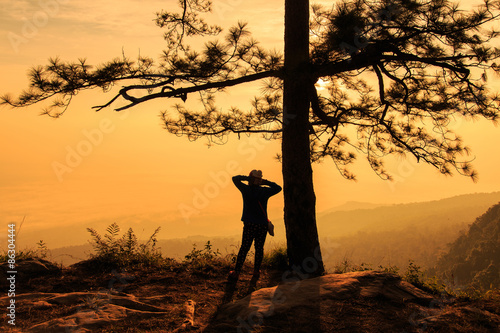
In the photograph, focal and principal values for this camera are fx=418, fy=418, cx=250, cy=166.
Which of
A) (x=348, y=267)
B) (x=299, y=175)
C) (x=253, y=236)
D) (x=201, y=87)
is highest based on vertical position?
(x=201, y=87)

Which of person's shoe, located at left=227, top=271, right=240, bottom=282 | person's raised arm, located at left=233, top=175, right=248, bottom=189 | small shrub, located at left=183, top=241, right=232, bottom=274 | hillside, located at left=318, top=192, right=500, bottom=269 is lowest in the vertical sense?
hillside, located at left=318, top=192, right=500, bottom=269

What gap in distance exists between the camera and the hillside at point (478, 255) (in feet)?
192

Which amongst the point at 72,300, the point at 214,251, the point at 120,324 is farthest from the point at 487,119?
the point at 72,300

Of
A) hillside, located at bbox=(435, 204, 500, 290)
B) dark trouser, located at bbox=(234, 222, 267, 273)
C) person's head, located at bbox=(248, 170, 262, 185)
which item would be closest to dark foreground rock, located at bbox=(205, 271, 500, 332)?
dark trouser, located at bbox=(234, 222, 267, 273)

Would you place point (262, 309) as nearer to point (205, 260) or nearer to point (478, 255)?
point (205, 260)

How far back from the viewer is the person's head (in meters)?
7.12

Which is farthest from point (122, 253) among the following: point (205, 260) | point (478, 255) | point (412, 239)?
point (412, 239)

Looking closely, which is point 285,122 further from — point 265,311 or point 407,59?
point 265,311

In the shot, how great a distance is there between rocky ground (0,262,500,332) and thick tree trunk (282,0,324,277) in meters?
1.56

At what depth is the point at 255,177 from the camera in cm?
712

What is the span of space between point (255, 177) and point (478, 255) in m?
72.8

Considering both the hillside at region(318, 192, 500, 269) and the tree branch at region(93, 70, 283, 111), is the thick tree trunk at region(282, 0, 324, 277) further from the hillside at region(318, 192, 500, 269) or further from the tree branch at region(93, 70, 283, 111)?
the hillside at region(318, 192, 500, 269)

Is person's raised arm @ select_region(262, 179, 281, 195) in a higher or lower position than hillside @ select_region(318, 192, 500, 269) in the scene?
higher

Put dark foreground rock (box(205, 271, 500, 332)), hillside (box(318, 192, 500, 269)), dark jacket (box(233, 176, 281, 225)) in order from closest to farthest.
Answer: dark foreground rock (box(205, 271, 500, 332)), dark jacket (box(233, 176, 281, 225)), hillside (box(318, 192, 500, 269))
